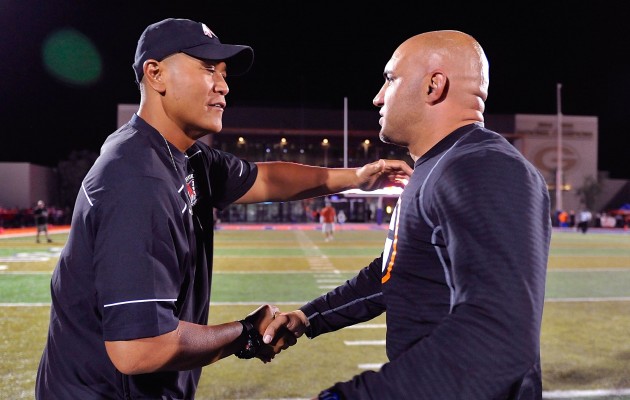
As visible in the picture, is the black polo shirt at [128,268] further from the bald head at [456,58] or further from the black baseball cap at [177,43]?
the bald head at [456,58]

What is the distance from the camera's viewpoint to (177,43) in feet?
6.46

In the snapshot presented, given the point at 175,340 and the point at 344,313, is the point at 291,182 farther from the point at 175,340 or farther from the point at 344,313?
the point at 175,340

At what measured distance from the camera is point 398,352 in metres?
1.66

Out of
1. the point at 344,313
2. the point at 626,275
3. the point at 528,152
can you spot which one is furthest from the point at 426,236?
the point at 528,152

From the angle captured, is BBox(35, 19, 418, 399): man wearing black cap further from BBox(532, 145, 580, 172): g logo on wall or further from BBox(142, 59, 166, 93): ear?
BBox(532, 145, 580, 172): g logo on wall

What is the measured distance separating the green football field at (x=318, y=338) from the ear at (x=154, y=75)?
3.22 metres

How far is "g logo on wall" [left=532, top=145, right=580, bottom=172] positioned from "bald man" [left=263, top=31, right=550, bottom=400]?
171 feet

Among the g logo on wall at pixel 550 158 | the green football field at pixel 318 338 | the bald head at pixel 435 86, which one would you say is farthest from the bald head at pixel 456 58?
the g logo on wall at pixel 550 158

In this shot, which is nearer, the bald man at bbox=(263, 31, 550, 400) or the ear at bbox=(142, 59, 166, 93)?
the bald man at bbox=(263, 31, 550, 400)

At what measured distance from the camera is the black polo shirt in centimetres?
159

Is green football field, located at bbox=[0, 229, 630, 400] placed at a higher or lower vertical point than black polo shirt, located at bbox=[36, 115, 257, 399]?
lower

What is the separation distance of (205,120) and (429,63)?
2.94 feet

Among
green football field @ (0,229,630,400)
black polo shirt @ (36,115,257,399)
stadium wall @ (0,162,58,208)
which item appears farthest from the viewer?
stadium wall @ (0,162,58,208)

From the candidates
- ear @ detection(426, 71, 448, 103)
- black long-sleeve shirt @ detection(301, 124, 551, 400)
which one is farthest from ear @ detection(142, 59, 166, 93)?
black long-sleeve shirt @ detection(301, 124, 551, 400)
